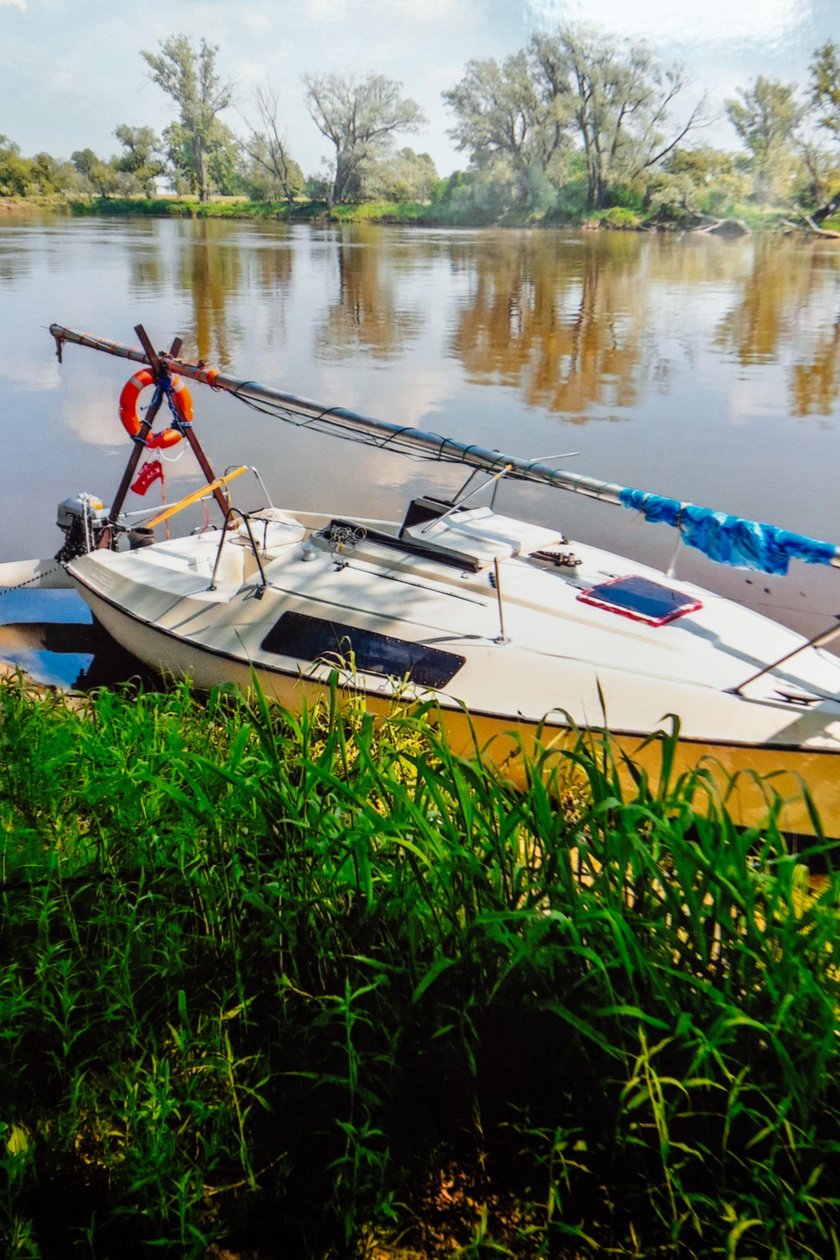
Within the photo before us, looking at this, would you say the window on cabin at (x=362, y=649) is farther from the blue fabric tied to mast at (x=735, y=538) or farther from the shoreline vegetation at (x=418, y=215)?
the shoreline vegetation at (x=418, y=215)

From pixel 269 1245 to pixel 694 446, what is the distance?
18925 mm

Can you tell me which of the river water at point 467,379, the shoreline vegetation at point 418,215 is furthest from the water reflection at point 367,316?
the shoreline vegetation at point 418,215

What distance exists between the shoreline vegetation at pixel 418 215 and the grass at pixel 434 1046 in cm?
7342

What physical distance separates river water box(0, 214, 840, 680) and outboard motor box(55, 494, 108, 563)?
838 millimetres

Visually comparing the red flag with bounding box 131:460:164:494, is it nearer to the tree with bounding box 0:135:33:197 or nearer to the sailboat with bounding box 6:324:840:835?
the sailboat with bounding box 6:324:840:835

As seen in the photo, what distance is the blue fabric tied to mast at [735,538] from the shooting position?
23.1ft

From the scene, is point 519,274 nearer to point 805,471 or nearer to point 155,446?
point 805,471

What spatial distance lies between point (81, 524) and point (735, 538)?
26.5ft

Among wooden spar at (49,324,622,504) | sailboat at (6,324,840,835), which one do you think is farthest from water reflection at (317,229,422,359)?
sailboat at (6,324,840,835)

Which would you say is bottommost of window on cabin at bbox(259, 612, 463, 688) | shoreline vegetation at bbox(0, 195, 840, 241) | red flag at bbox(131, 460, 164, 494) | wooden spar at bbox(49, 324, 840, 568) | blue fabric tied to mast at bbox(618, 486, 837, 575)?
window on cabin at bbox(259, 612, 463, 688)

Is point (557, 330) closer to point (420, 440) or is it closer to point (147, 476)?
point (147, 476)

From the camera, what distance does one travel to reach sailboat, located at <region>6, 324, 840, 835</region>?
6.82m

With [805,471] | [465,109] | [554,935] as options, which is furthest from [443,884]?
[465,109]

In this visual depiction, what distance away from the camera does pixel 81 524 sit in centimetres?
1166
